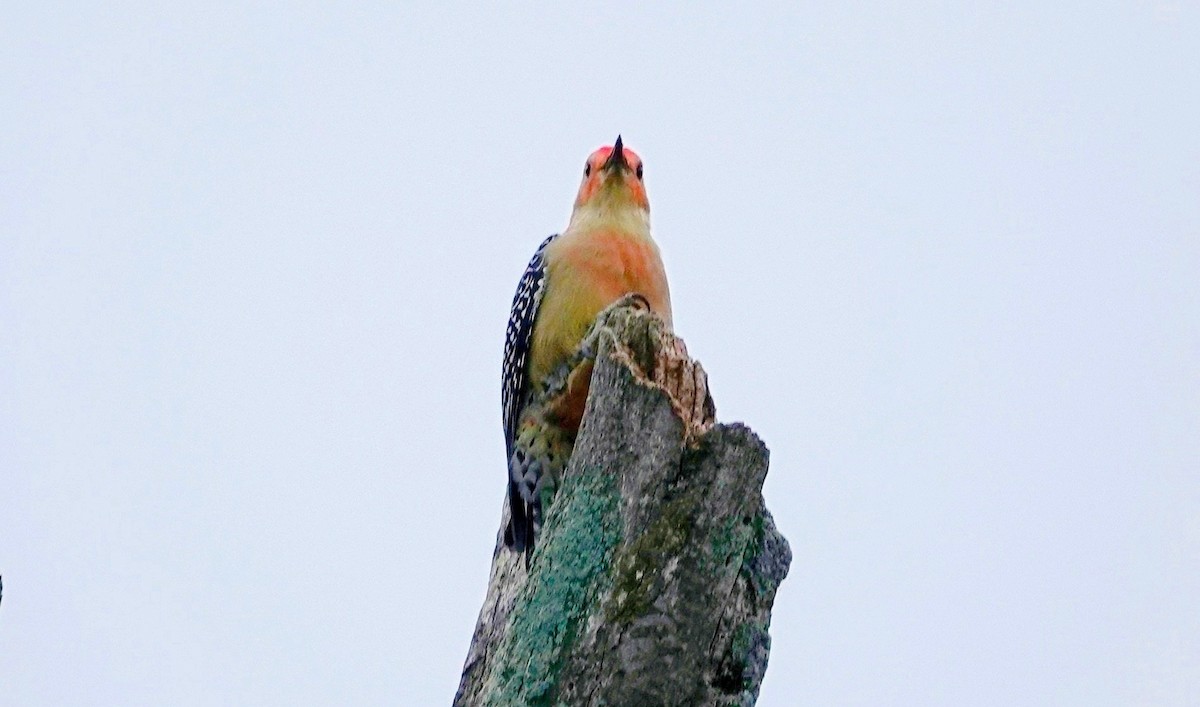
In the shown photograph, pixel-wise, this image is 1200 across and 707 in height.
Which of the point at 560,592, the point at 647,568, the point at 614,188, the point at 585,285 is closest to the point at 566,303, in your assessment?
the point at 585,285

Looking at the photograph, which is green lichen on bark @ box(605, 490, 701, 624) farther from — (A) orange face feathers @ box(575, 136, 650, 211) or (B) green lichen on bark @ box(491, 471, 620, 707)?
(A) orange face feathers @ box(575, 136, 650, 211)

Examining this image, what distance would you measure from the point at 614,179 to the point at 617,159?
0.14m

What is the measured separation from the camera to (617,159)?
6.71m

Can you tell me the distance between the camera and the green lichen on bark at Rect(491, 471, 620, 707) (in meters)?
3.24

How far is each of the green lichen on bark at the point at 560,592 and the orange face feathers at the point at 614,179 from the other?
3.17 meters

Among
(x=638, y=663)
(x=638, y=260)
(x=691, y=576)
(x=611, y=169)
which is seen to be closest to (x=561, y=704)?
(x=638, y=663)

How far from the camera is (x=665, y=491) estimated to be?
3.45 metres

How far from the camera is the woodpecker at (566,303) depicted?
17.8ft

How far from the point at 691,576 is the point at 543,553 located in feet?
1.76

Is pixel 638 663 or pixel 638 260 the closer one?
pixel 638 663

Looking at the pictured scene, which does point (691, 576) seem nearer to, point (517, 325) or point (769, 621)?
point (769, 621)

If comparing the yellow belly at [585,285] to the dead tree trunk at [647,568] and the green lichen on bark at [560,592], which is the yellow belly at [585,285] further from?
the green lichen on bark at [560,592]

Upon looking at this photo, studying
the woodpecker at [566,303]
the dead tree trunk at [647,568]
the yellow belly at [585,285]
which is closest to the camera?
the dead tree trunk at [647,568]

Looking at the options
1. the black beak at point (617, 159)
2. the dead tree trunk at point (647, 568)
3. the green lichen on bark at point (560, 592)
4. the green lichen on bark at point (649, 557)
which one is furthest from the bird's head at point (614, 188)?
the green lichen on bark at point (649, 557)
